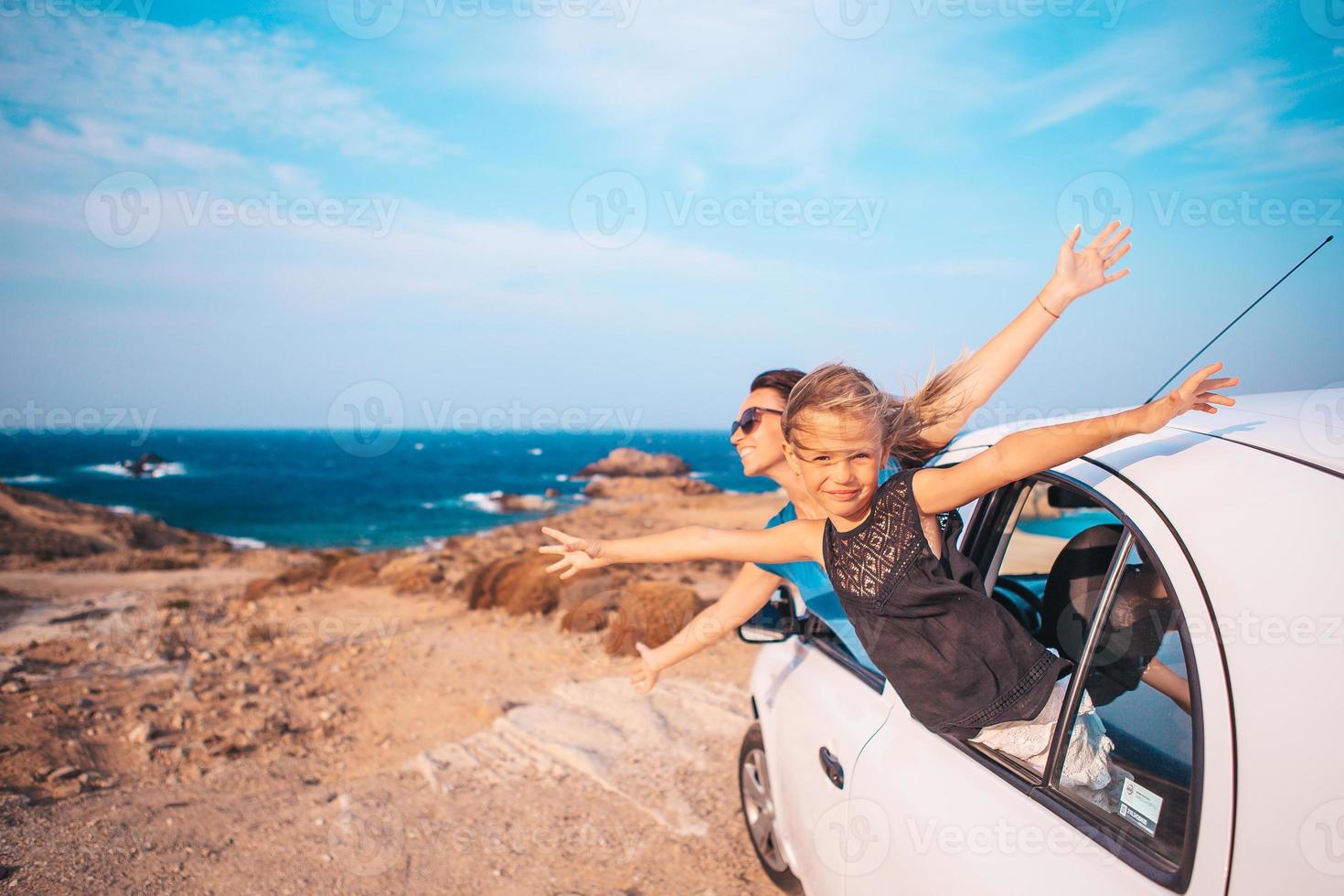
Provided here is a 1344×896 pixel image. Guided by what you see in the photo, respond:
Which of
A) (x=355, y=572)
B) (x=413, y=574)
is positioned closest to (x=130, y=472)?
(x=355, y=572)

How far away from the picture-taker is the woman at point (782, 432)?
2.28 meters

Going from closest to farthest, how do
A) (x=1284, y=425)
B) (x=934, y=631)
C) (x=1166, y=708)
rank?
(x=1284, y=425), (x=1166, y=708), (x=934, y=631)

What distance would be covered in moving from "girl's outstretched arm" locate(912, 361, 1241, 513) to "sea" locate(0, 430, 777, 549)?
27510 mm

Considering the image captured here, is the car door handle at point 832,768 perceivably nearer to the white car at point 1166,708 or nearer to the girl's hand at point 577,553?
the white car at point 1166,708

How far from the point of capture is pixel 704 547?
2.38 m

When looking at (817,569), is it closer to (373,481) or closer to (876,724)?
(876,724)

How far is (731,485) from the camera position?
4922 cm

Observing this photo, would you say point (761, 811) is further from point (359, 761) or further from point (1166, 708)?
point (359, 761)

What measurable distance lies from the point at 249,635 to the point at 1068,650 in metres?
9.26

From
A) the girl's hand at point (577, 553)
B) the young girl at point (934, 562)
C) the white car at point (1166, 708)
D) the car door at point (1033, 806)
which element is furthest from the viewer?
the girl's hand at point (577, 553)

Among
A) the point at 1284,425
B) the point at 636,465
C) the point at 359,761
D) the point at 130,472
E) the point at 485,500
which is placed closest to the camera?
the point at 1284,425

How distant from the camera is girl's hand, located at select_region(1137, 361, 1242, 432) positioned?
5.25 ft

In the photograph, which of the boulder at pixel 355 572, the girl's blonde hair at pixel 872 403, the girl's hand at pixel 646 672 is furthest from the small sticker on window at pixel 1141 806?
the boulder at pixel 355 572

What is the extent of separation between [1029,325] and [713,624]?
1494mm
